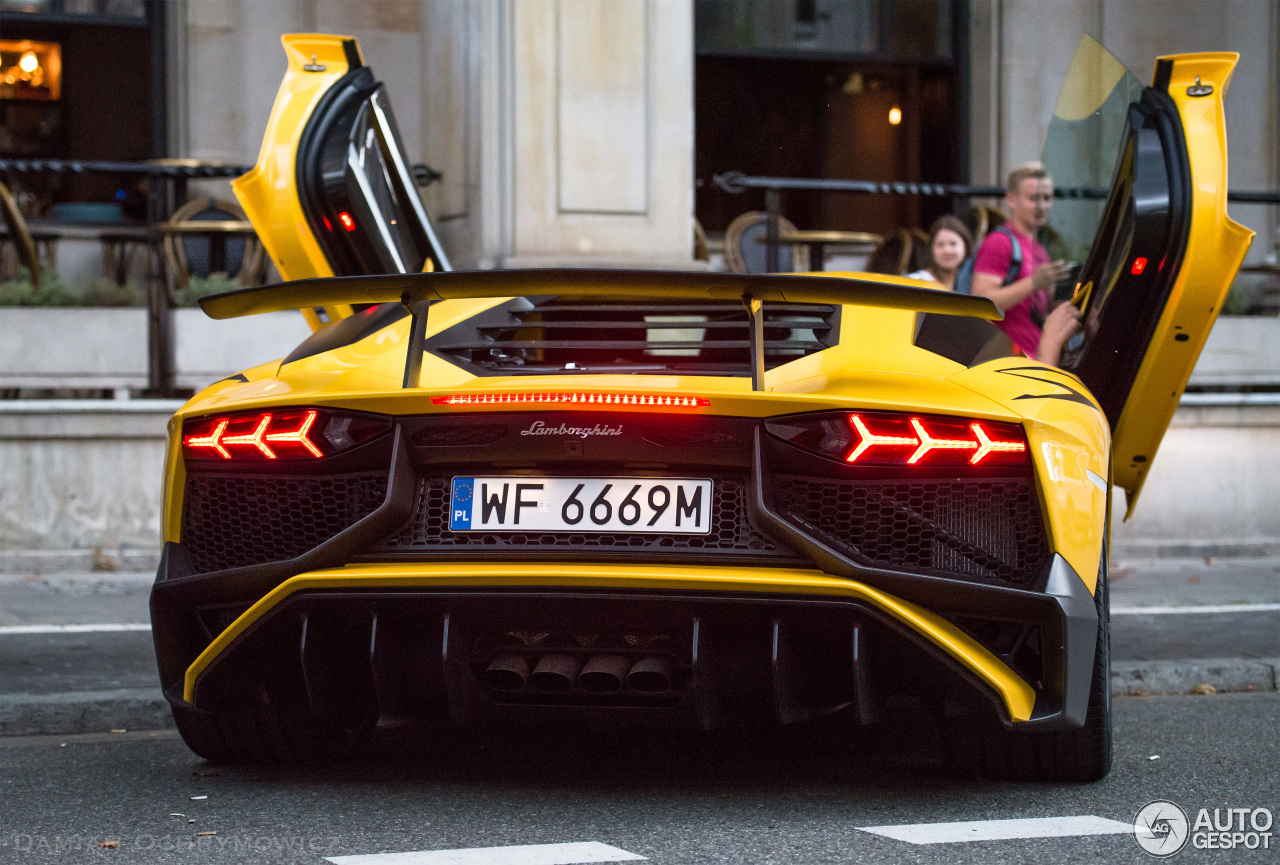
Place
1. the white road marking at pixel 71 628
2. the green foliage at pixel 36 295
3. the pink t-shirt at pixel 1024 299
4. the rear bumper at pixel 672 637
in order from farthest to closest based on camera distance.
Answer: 1. the green foliage at pixel 36 295
2. the pink t-shirt at pixel 1024 299
3. the white road marking at pixel 71 628
4. the rear bumper at pixel 672 637

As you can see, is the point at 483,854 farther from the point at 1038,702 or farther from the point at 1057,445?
the point at 1057,445

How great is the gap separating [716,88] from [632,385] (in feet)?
32.1

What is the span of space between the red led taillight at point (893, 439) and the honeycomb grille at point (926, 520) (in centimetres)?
5

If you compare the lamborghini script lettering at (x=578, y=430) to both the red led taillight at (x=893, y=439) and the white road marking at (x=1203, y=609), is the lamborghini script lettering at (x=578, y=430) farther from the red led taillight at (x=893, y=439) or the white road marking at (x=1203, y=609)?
the white road marking at (x=1203, y=609)

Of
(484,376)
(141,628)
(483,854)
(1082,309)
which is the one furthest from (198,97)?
(483,854)

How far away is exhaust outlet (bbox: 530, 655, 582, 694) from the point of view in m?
3.26

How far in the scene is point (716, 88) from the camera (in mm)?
12680

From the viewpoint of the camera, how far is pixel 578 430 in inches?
127

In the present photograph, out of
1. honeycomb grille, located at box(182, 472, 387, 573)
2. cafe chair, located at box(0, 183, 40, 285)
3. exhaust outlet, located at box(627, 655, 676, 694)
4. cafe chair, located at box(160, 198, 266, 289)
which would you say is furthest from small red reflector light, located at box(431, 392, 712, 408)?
cafe chair, located at box(160, 198, 266, 289)

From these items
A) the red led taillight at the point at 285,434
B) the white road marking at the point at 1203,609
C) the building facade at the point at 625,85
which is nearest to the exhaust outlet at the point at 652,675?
the red led taillight at the point at 285,434

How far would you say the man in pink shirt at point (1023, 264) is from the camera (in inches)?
244

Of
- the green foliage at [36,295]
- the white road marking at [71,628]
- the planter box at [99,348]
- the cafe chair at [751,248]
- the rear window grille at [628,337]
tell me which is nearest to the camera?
the rear window grille at [628,337]

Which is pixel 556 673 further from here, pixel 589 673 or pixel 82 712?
pixel 82 712

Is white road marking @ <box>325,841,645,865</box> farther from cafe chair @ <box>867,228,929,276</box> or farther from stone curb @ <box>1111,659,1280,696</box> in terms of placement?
cafe chair @ <box>867,228,929,276</box>
